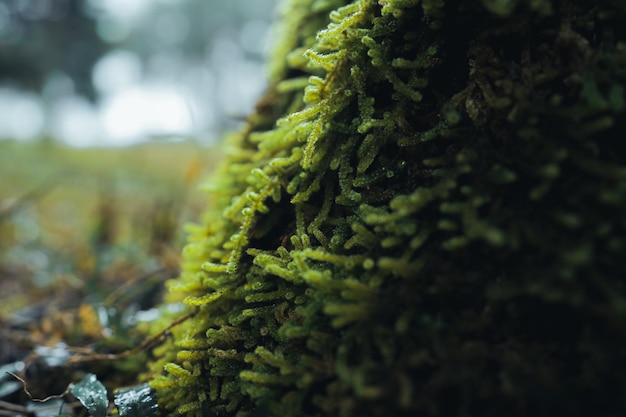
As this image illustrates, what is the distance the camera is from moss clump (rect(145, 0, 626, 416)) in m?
0.89

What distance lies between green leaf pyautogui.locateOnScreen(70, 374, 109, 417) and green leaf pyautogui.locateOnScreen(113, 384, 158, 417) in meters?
0.05

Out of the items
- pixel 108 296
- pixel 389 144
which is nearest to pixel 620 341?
pixel 389 144

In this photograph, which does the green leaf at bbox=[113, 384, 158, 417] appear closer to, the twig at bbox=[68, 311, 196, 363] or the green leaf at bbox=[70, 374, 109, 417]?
the green leaf at bbox=[70, 374, 109, 417]

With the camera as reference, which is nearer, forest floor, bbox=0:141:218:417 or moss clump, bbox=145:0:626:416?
moss clump, bbox=145:0:626:416

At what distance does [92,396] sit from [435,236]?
1.14 meters

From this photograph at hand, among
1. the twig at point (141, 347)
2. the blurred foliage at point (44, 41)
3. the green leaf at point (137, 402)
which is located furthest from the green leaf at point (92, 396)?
the blurred foliage at point (44, 41)

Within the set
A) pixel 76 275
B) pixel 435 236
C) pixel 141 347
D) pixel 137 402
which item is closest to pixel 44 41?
pixel 76 275

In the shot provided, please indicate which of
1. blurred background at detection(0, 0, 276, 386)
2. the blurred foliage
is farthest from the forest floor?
the blurred foliage

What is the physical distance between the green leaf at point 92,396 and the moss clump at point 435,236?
18cm

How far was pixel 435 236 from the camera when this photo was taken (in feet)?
3.49

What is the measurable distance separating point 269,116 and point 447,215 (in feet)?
3.83

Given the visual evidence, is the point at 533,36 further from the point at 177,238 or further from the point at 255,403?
the point at 177,238

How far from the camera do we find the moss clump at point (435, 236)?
89 centimetres

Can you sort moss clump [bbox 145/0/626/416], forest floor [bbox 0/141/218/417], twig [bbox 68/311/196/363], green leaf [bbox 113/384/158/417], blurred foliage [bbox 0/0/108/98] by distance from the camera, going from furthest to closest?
blurred foliage [bbox 0/0/108/98] < forest floor [bbox 0/141/218/417] < twig [bbox 68/311/196/363] < green leaf [bbox 113/384/158/417] < moss clump [bbox 145/0/626/416]
